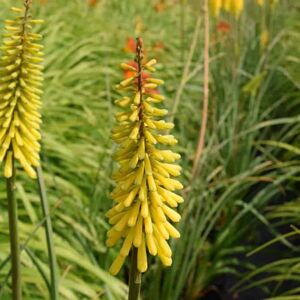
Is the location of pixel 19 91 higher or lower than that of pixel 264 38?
higher

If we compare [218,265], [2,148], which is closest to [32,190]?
[218,265]

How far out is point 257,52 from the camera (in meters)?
4.83

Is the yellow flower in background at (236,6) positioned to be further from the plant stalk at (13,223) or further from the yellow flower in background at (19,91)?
the plant stalk at (13,223)

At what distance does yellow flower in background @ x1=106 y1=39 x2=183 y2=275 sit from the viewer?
3.73 ft

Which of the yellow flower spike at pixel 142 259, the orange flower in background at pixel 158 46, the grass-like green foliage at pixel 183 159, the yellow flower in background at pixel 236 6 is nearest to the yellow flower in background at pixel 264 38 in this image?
the grass-like green foliage at pixel 183 159

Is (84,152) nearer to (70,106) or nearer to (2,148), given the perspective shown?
(70,106)

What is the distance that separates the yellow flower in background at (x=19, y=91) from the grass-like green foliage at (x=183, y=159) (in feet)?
1.02

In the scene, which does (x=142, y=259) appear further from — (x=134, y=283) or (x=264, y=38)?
(x=264, y=38)

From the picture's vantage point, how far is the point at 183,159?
3.82m

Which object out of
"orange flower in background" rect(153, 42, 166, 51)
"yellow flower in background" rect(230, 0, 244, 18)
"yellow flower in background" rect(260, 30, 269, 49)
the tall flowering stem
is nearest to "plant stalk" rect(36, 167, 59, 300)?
the tall flowering stem

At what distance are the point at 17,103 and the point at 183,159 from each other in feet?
7.94

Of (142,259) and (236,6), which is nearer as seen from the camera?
(142,259)

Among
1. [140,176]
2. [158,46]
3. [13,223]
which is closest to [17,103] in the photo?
[13,223]

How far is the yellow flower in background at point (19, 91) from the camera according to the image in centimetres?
139
